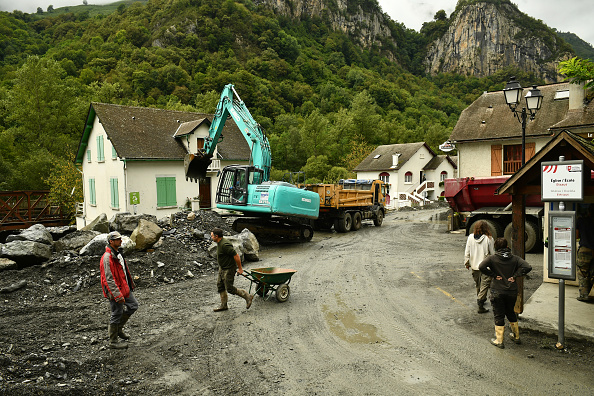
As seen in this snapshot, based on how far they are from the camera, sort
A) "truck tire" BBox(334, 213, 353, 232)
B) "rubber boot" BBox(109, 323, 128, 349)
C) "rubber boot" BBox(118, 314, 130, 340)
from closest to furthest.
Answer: "rubber boot" BBox(109, 323, 128, 349), "rubber boot" BBox(118, 314, 130, 340), "truck tire" BBox(334, 213, 353, 232)

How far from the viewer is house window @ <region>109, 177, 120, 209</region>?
77.3ft

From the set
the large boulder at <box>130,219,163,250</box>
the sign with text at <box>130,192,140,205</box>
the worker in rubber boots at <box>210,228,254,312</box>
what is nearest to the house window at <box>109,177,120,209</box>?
the sign with text at <box>130,192,140,205</box>

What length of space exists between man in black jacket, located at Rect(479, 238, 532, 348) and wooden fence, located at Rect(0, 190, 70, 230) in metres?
28.9

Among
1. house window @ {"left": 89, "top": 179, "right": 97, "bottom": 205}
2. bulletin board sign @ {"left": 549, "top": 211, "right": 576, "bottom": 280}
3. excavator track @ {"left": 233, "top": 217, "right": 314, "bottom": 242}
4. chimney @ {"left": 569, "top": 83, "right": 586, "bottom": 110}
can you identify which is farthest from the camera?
house window @ {"left": 89, "top": 179, "right": 97, "bottom": 205}

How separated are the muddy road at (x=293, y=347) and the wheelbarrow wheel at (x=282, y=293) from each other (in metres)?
0.17

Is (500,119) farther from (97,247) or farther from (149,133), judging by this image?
(149,133)

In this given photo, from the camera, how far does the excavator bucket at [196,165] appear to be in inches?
575

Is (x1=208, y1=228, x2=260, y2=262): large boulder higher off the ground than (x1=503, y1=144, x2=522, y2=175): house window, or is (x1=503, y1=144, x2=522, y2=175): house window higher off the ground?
(x1=503, y1=144, x2=522, y2=175): house window

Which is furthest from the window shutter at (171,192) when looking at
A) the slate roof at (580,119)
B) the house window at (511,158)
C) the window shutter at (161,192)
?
the slate roof at (580,119)

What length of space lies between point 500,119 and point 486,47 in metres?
155

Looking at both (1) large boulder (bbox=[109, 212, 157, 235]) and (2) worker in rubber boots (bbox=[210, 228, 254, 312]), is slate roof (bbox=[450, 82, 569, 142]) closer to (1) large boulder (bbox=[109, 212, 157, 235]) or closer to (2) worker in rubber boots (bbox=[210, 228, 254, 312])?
(1) large boulder (bbox=[109, 212, 157, 235])

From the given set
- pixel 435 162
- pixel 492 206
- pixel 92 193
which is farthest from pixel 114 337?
pixel 435 162

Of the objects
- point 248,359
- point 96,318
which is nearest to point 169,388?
point 248,359

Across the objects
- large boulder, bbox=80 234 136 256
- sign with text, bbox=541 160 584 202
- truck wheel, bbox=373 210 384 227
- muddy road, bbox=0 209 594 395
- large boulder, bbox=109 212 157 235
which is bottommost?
muddy road, bbox=0 209 594 395
